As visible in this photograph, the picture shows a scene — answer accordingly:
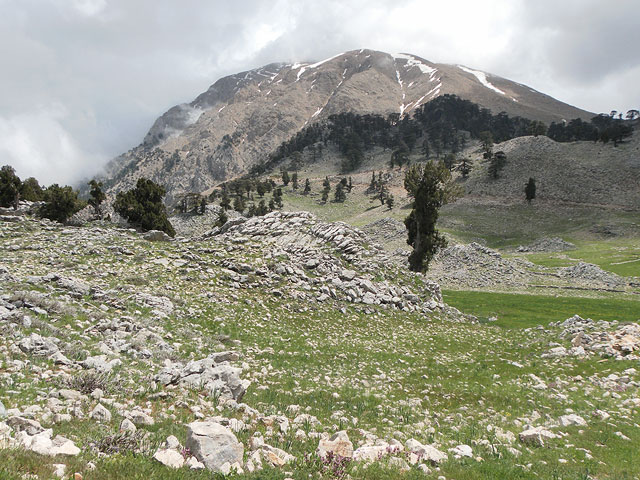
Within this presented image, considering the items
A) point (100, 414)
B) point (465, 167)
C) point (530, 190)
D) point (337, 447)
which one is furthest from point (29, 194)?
point (465, 167)

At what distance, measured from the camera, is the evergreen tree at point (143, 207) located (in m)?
57.2

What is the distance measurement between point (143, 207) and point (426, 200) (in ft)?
153

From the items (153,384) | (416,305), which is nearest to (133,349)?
(153,384)

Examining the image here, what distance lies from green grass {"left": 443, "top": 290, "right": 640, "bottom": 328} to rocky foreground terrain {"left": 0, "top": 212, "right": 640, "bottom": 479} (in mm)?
8022

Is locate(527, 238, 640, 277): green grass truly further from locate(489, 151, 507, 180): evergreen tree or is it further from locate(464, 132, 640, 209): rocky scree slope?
locate(489, 151, 507, 180): evergreen tree

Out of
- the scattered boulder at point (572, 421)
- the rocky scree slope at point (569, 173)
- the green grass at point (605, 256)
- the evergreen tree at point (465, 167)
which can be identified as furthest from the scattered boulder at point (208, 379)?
the evergreen tree at point (465, 167)

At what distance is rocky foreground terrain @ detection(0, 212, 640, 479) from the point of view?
6781 mm

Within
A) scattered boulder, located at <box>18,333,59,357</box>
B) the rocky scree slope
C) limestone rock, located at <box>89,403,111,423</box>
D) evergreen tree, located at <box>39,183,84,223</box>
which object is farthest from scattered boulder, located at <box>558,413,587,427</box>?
the rocky scree slope

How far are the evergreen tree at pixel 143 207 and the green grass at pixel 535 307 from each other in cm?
4869

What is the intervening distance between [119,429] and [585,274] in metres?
77.9

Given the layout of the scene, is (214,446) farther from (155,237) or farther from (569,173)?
(569,173)

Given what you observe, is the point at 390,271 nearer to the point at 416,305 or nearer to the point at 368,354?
the point at 416,305

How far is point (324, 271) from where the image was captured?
2939 cm

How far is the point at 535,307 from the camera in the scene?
135 feet
